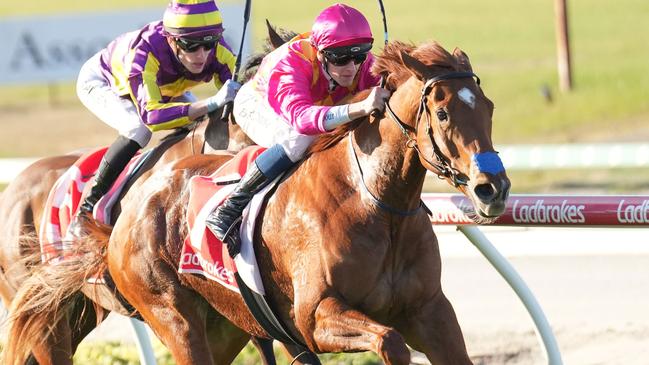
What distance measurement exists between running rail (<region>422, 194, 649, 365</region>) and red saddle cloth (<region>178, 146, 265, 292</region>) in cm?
92

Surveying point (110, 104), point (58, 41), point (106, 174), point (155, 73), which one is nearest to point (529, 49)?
point (58, 41)

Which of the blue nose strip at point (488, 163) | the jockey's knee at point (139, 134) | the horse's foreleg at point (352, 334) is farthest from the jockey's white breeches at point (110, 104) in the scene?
the blue nose strip at point (488, 163)

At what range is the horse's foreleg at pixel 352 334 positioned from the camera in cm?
405

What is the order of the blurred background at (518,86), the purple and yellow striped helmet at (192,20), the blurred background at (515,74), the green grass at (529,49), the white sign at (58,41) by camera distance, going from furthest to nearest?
the white sign at (58,41), the green grass at (529,49), the blurred background at (515,74), the blurred background at (518,86), the purple and yellow striped helmet at (192,20)

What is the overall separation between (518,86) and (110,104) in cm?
1442

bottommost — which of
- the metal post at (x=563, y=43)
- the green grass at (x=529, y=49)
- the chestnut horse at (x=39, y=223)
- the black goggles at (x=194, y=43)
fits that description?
the green grass at (x=529, y=49)

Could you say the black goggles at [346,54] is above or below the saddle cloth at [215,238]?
above

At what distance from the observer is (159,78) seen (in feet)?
20.9

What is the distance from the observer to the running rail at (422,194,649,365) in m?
5.30

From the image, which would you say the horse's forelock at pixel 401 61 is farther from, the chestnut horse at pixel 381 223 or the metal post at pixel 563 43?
the metal post at pixel 563 43

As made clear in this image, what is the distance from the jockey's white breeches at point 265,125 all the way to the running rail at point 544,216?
822 mm

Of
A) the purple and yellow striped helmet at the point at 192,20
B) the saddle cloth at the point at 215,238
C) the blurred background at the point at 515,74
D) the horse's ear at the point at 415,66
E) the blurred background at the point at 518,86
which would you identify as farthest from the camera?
the blurred background at the point at 515,74

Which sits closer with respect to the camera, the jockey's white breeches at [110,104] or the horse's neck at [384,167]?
the horse's neck at [384,167]

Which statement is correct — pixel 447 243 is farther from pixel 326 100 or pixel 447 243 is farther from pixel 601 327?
pixel 326 100
